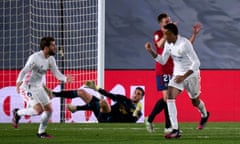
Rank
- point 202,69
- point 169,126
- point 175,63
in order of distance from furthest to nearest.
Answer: point 202,69, point 169,126, point 175,63

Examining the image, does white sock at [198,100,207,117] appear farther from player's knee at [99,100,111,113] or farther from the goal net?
the goal net

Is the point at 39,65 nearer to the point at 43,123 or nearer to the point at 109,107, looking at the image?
the point at 43,123

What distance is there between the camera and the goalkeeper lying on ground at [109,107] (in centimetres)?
1991

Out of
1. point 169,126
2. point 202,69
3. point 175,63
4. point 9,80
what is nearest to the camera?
point 175,63

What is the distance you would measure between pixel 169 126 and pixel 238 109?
6.91 metres

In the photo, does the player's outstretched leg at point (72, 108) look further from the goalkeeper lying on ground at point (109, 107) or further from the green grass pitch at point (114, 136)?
the green grass pitch at point (114, 136)

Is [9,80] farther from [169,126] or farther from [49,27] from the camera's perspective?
[169,126]

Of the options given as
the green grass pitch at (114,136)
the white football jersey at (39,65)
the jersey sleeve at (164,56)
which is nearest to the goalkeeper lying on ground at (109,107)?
the green grass pitch at (114,136)

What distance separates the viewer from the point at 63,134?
589 inches

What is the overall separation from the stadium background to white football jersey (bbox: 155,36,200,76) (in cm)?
695

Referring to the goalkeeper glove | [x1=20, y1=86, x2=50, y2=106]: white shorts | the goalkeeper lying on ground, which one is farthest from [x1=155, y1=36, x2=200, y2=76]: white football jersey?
the goalkeeper glove

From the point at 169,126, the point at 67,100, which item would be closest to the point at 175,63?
the point at 169,126

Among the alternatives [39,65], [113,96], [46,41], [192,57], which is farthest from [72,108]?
[192,57]

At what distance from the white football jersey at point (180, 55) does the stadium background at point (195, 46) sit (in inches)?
274
